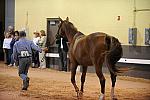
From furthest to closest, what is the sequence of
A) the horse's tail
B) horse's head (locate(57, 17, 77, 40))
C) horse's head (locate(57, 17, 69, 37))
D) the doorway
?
the doorway < horse's head (locate(57, 17, 69, 37)) < horse's head (locate(57, 17, 77, 40)) < the horse's tail

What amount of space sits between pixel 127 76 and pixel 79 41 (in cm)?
462

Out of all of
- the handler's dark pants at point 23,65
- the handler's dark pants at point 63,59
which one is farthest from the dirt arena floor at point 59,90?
the handler's dark pants at point 63,59

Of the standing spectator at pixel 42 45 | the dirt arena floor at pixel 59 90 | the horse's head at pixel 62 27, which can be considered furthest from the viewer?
the standing spectator at pixel 42 45

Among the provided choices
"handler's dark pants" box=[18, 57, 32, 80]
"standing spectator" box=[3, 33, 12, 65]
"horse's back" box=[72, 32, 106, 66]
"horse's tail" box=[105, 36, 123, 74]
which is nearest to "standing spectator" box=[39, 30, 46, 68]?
"standing spectator" box=[3, 33, 12, 65]

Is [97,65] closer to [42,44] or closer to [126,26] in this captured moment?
[126,26]

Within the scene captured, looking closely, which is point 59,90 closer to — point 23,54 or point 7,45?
point 23,54

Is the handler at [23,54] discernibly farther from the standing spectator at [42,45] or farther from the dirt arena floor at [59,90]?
the standing spectator at [42,45]

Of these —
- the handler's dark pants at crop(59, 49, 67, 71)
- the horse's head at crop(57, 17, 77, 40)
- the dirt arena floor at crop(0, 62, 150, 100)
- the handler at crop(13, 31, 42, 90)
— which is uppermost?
the horse's head at crop(57, 17, 77, 40)

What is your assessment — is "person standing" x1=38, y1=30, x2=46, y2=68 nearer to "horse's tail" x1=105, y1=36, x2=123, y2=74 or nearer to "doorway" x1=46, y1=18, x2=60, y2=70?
"doorway" x1=46, y1=18, x2=60, y2=70

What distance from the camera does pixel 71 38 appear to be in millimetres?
7062

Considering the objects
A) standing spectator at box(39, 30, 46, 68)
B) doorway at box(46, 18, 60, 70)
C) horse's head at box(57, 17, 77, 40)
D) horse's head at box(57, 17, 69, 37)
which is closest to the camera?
horse's head at box(57, 17, 77, 40)

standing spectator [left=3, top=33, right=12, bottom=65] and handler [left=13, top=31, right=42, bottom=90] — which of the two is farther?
standing spectator [left=3, top=33, right=12, bottom=65]

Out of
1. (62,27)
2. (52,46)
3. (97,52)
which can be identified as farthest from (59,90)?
(52,46)

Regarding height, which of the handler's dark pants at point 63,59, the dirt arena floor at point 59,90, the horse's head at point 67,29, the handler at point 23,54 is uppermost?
the horse's head at point 67,29
